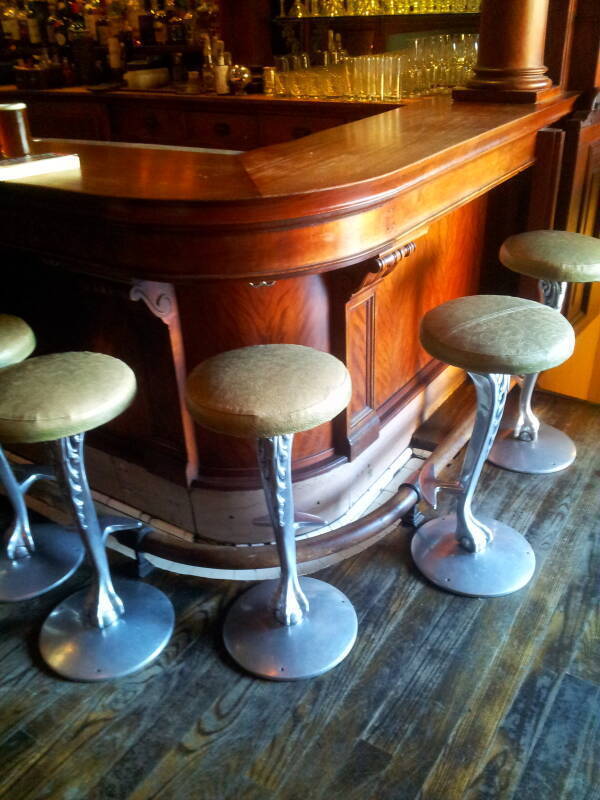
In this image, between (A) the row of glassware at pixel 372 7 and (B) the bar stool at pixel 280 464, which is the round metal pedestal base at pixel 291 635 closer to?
(B) the bar stool at pixel 280 464

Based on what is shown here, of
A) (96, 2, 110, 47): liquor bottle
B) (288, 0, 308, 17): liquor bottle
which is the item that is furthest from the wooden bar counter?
(96, 2, 110, 47): liquor bottle

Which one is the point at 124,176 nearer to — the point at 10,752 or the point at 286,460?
the point at 286,460

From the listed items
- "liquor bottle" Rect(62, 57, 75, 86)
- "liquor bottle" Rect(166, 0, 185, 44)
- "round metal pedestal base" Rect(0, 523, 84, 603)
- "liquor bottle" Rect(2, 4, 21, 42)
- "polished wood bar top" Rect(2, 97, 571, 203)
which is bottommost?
"round metal pedestal base" Rect(0, 523, 84, 603)

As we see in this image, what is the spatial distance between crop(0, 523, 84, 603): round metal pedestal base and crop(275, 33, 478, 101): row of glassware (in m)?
2.42

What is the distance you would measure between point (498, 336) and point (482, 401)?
0.23 m

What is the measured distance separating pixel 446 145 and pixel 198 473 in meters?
1.22

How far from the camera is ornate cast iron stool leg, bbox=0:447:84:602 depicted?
203cm

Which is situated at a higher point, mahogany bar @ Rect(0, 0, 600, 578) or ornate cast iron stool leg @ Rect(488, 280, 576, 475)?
mahogany bar @ Rect(0, 0, 600, 578)

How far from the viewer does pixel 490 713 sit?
1604mm

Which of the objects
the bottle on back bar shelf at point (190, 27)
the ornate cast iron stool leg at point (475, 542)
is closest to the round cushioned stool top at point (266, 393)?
the ornate cast iron stool leg at point (475, 542)

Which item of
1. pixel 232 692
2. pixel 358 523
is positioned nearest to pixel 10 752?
pixel 232 692

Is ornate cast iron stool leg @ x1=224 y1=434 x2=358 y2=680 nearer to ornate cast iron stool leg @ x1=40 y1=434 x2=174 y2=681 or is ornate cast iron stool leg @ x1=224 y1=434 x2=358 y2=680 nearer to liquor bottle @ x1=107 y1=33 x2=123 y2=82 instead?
ornate cast iron stool leg @ x1=40 y1=434 x2=174 y2=681

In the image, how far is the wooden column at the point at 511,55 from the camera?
2.37m

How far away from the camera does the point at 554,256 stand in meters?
2.22
